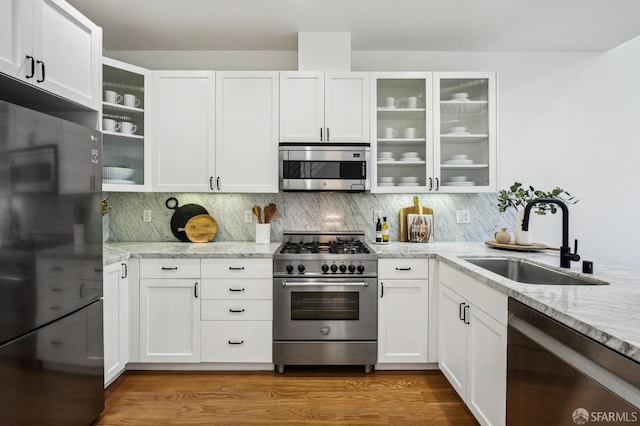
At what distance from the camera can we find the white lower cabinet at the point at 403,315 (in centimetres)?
262

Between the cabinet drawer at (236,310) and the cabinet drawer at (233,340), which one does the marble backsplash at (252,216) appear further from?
the cabinet drawer at (233,340)

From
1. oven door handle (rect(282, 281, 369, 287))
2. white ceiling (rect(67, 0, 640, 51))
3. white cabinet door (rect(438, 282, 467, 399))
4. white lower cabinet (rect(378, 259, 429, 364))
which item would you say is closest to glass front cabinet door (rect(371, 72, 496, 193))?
white ceiling (rect(67, 0, 640, 51))

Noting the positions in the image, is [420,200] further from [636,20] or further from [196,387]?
[196,387]

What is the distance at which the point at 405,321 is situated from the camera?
262 cm

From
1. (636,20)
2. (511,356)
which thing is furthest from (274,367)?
(636,20)

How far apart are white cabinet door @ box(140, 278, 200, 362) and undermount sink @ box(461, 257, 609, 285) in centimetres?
202

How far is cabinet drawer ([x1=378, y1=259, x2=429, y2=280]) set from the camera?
262 cm

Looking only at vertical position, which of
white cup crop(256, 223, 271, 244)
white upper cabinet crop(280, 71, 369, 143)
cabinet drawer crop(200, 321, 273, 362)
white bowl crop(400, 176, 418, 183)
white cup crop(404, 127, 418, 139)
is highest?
white upper cabinet crop(280, 71, 369, 143)

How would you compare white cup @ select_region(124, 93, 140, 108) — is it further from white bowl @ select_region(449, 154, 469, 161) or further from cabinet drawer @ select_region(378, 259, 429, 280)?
white bowl @ select_region(449, 154, 469, 161)

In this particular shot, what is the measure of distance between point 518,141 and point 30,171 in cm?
363

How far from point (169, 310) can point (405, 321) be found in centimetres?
178

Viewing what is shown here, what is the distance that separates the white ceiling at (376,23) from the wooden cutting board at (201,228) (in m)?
1.58

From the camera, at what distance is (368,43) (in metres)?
3.10

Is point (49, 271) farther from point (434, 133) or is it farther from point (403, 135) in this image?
point (434, 133)
